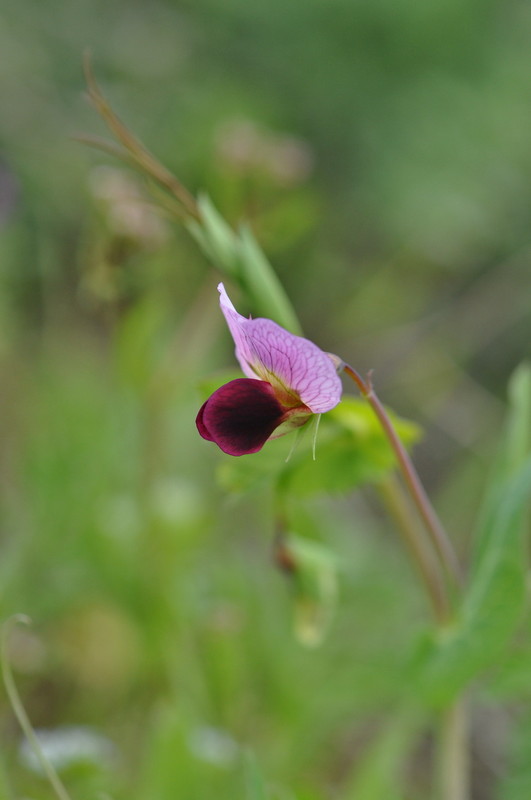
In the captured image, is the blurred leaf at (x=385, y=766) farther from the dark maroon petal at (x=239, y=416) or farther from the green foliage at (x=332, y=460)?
the dark maroon petal at (x=239, y=416)

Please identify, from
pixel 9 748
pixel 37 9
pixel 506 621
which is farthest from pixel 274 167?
pixel 37 9

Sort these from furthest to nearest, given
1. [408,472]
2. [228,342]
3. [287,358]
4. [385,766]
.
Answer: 1. [228,342]
2. [385,766]
3. [408,472]
4. [287,358]

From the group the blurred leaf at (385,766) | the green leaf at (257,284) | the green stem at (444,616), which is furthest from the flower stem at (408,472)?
the blurred leaf at (385,766)

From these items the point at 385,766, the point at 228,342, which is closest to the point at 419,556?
the point at 385,766

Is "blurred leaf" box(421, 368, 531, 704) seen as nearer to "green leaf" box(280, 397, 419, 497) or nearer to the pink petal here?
"green leaf" box(280, 397, 419, 497)

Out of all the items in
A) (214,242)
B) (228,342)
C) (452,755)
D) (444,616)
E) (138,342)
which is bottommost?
(228,342)

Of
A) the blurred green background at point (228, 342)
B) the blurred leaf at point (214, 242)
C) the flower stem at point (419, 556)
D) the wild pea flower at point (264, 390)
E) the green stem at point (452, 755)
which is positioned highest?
the wild pea flower at point (264, 390)

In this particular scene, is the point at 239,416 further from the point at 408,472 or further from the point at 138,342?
the point at 138,342
